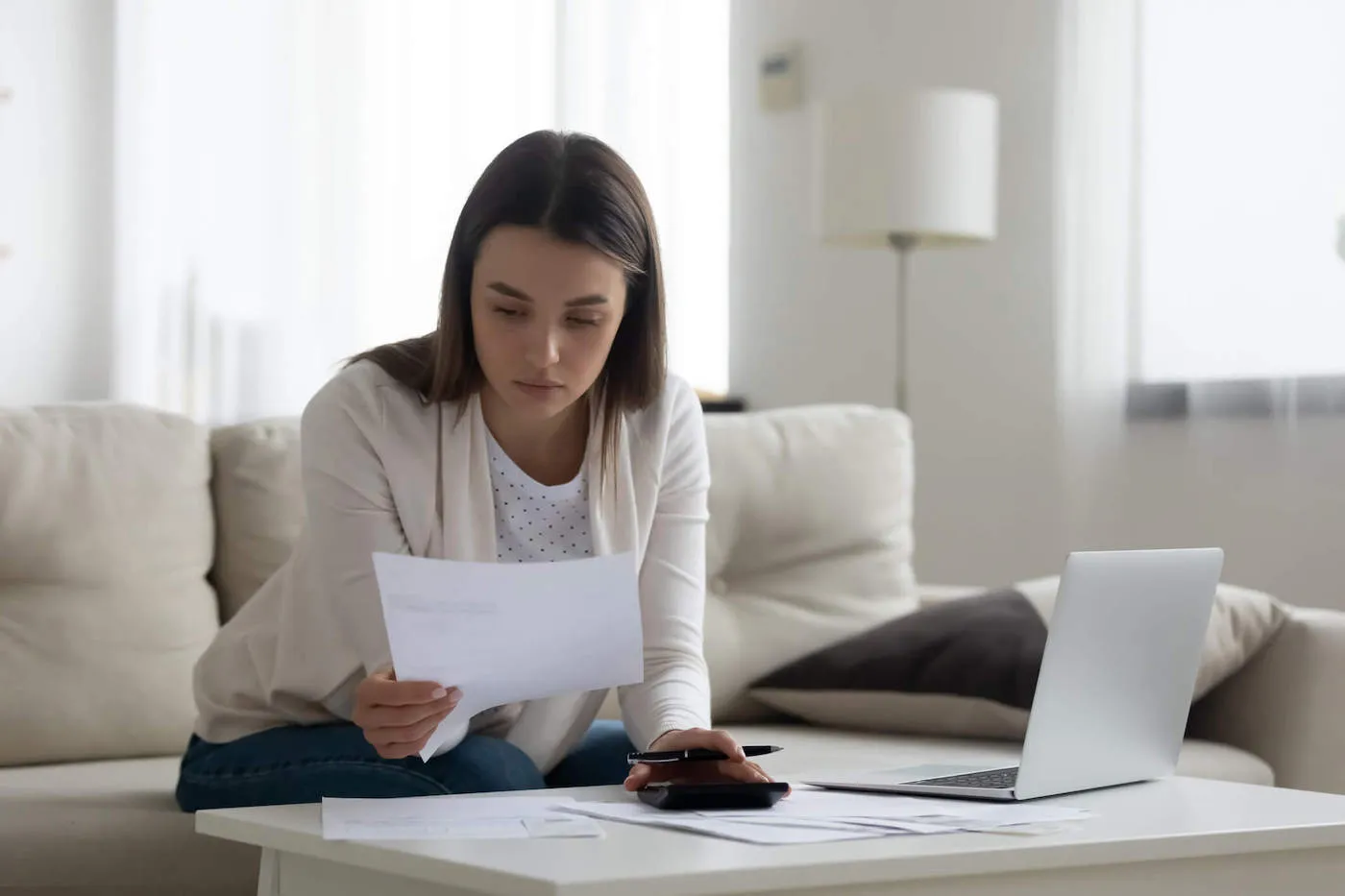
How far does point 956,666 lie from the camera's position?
2082 millimetres

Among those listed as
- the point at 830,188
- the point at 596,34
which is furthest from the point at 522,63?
the point at 830,188

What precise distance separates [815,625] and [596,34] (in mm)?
2310

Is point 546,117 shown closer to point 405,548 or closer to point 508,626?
point 405,548

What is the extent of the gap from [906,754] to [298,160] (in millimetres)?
2932

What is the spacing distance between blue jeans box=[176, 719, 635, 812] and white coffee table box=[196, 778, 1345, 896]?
0.22 metres

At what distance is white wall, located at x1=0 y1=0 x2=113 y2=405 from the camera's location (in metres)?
4.15

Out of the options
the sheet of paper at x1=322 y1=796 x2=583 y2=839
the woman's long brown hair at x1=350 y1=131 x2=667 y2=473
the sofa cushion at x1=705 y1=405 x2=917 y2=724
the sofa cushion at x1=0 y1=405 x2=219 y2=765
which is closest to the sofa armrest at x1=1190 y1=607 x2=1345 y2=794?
the sofa cushion at x1=705 y1=405 x2=917 y2=724

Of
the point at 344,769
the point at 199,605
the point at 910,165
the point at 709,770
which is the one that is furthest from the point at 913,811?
the point at 910,165

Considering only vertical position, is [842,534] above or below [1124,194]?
below

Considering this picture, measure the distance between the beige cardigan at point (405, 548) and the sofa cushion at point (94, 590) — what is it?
38 centimetres

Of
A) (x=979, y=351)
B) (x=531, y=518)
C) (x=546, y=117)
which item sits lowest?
(x=531, y=518)

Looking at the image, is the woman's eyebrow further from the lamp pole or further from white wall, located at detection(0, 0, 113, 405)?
white wall, located at detection(0, 0, 113, 405)

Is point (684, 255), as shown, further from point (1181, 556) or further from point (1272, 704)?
point (1181, 556)

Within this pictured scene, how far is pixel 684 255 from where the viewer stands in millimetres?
4078
